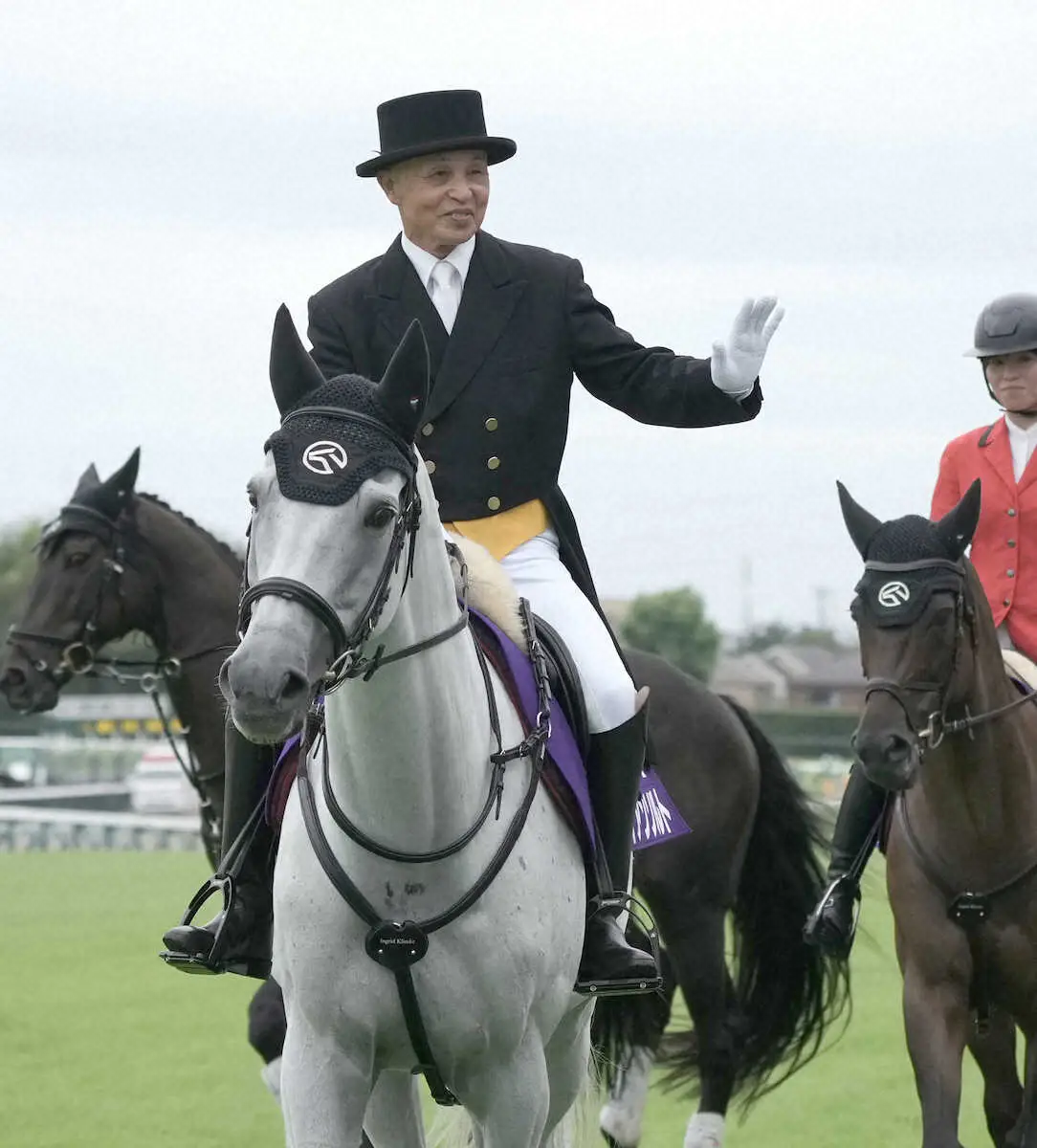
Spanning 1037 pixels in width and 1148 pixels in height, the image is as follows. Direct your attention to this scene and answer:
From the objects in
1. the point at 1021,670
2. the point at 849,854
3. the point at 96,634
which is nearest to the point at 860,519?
the point at 1021,670

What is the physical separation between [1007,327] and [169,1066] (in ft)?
22.0

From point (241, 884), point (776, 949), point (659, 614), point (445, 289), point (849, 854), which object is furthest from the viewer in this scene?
point (659, 614)

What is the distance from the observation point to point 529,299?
233 inches

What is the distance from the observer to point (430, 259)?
5.86 metres

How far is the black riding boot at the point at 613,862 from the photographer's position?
5.43 metres

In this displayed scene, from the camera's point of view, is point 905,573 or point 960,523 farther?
point 960,523

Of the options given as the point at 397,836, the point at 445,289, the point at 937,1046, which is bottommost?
the point at 937,1046

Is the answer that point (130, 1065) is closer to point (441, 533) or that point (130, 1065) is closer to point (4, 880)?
point (441, 533)

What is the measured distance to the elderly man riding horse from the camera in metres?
5.61

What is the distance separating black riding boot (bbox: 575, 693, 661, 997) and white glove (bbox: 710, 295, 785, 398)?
1.00 m

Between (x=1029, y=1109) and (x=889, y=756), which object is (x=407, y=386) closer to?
(x=889, y=756)

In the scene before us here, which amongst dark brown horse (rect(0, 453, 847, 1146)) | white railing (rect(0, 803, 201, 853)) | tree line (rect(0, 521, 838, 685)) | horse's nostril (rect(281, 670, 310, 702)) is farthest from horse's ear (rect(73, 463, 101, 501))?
tree line (rect(0, 521, 838, 685))

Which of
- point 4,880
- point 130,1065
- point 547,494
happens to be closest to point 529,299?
point 547,494

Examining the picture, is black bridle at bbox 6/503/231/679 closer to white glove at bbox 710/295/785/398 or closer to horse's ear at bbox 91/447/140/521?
horse's ear at bbox 91/447/140/521
